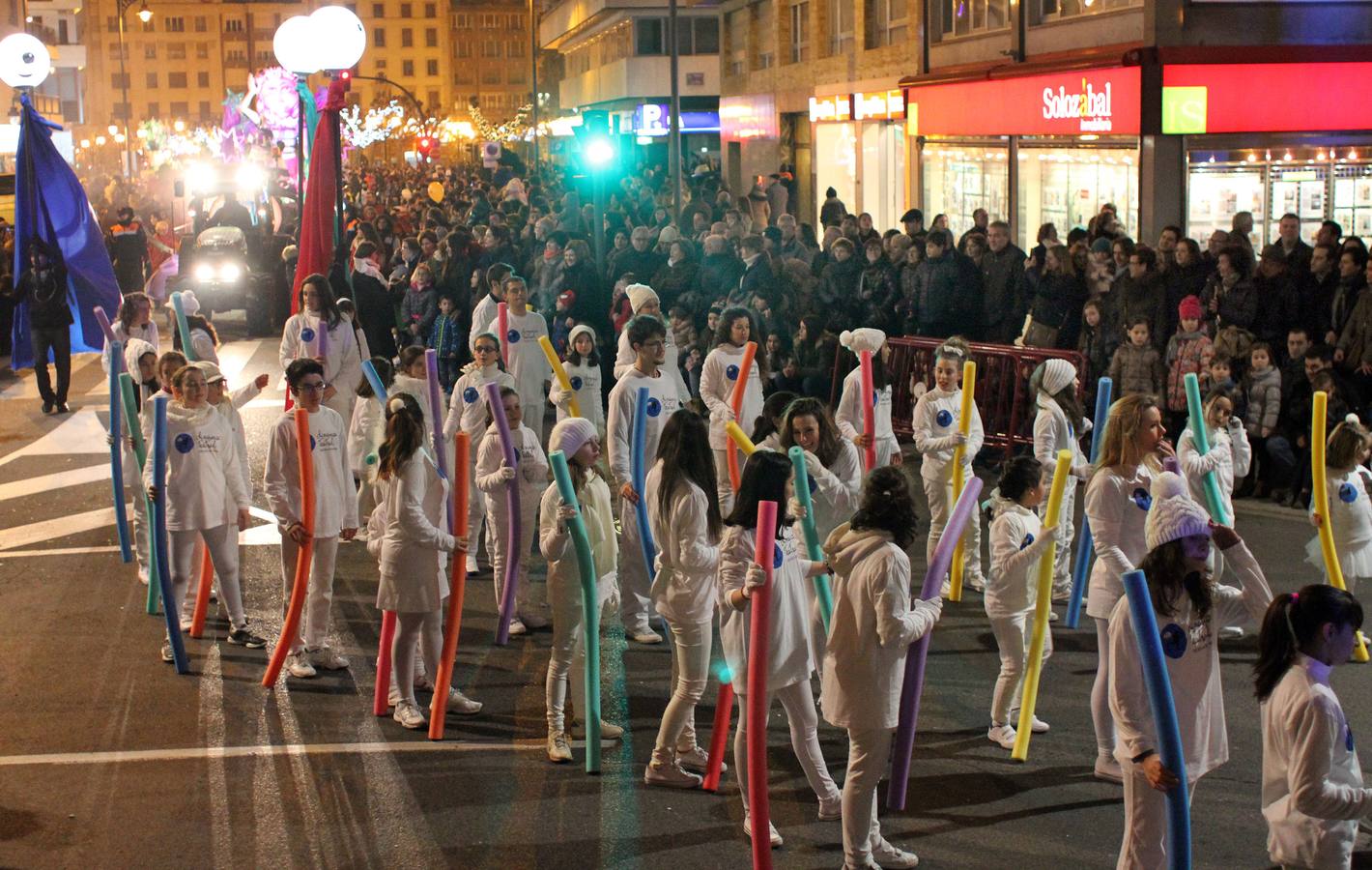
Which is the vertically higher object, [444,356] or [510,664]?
[444,356]

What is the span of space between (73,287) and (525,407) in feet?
22.4

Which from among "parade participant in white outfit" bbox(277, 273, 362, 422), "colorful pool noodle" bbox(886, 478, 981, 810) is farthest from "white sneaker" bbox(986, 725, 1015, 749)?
"parade participant in white outfit" bbox(277, 273, 362, 422)

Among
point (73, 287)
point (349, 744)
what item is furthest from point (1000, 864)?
point (73, 287)

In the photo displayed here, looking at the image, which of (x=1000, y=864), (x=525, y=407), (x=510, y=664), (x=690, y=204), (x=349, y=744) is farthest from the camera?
(x=690, y=204)

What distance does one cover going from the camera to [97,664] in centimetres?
1045

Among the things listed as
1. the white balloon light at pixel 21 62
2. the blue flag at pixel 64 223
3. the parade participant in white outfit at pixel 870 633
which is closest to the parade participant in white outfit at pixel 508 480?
the parade participant in white outfit at pixel 870 633

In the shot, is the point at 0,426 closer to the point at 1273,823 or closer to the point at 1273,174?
the point at 1273,174

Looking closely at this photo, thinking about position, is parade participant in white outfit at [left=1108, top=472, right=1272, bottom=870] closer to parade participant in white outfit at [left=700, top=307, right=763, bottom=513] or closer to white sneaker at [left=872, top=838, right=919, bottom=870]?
white sneaker at [left=872, top=838, right=919, bottom=870]

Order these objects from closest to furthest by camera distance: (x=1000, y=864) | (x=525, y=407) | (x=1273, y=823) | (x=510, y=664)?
(x=1273, y=823), (x=1000, y=864), (x=510, y=664), (x=525, y=407)

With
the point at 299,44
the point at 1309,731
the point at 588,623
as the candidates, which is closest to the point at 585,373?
the point at 299,44

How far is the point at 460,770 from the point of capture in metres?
8.45

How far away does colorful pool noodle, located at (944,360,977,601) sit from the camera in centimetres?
1056

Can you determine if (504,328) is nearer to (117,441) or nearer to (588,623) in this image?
(117,441)

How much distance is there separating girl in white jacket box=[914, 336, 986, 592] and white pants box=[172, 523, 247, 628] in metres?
4.38
